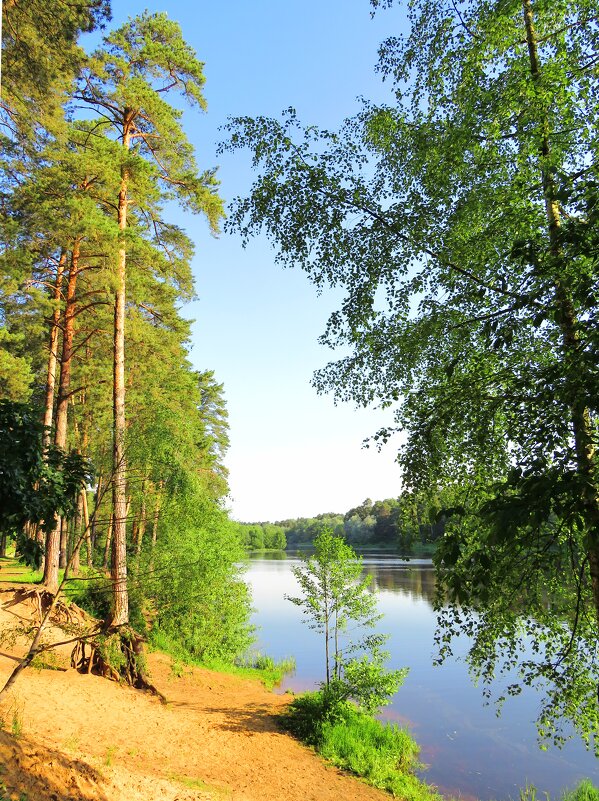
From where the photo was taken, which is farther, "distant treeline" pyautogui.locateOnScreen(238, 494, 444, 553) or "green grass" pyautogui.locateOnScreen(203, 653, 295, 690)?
"green grass" pyautogui.locateOnScreen(203, 653, 295, 690)

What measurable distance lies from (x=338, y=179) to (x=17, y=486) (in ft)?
15.4

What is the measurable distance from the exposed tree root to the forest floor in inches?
11.4

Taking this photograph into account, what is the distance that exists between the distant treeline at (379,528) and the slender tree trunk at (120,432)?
4.86 metres

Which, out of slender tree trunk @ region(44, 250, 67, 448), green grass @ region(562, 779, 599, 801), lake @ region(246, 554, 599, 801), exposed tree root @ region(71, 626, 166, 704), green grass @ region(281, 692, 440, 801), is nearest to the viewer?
green grass @ region(562, 779, 599, 801)

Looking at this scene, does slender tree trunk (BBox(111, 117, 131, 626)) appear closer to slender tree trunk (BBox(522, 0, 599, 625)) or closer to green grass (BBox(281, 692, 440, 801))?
green grass (BBox(281, 692, 440, 801))

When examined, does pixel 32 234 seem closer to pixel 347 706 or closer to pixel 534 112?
pixel 534 112

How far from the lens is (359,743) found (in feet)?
32.9

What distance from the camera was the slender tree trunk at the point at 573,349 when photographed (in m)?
2.26

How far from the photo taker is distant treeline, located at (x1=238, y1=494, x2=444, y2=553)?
382 cm

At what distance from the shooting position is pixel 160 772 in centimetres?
726

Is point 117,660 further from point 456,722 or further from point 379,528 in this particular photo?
point 379,528

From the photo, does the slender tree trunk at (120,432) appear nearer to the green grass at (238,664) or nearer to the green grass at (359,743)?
the green grass at (238,664)

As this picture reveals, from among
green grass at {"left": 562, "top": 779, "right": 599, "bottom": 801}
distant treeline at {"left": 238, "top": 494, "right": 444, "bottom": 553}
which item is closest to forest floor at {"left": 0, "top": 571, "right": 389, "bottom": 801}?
green grass at {"left": 562, "top": 779, "right": 599, "bottom": 801}

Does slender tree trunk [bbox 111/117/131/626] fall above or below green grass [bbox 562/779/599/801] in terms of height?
above
